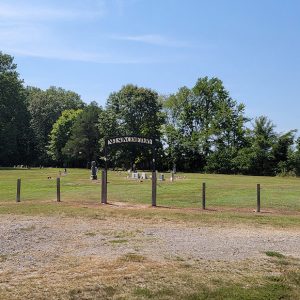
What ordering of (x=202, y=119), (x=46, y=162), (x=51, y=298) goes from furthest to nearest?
(x=46, y=162), (x=202, y=119), (x=51, y=298)

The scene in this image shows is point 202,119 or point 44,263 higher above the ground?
point 202,119

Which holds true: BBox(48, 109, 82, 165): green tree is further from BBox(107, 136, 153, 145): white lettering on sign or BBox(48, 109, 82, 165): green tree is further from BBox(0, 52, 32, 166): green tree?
BBox(107, 136, 153, 145): white lettering on sign

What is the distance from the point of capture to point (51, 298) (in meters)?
5.62

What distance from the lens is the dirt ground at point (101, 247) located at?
6.66 metres

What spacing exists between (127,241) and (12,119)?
3091 inches

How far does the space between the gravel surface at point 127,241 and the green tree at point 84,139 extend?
66113 mm

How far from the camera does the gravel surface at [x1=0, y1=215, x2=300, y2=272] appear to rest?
8.47 meters

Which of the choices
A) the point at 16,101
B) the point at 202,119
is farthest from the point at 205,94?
the point at 16,101

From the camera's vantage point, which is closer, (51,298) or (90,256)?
(51,298)

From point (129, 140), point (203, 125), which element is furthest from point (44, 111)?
point (129, 140)

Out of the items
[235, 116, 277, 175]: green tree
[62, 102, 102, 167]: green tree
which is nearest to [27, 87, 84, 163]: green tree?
[62, 102, 102, 167]: green tree

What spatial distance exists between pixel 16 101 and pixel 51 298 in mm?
82360

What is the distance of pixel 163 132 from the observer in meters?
73.7

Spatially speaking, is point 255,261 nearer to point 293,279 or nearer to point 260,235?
point 293,279
